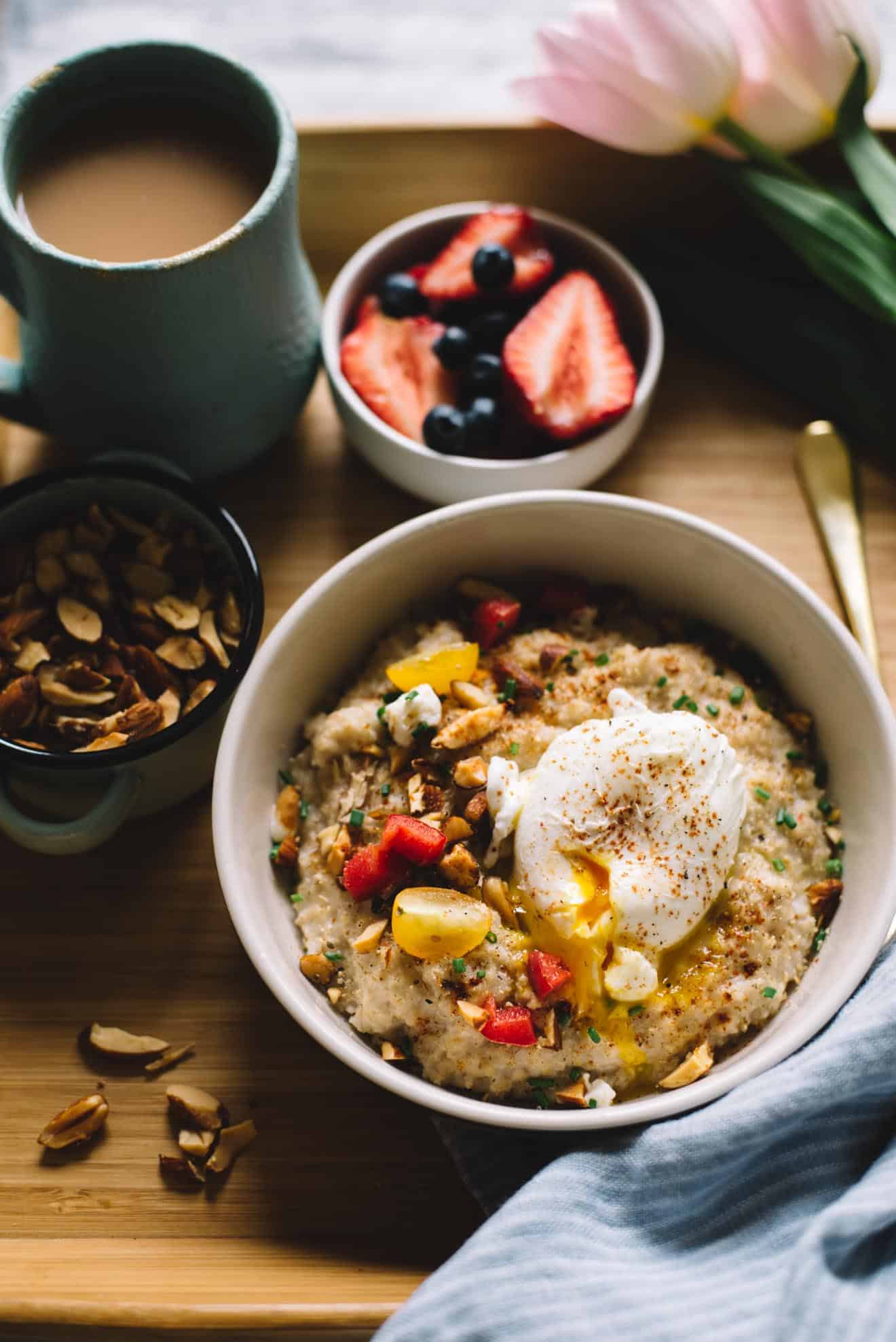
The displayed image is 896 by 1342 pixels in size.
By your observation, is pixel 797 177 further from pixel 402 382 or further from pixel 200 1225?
pixel 200 1225

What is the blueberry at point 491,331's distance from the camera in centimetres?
180

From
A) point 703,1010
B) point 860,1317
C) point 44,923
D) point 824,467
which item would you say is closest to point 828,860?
point 703,1010

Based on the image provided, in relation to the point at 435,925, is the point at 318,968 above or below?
below

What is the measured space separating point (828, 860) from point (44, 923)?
1.01m

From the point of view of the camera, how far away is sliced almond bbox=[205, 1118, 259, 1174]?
1.47m

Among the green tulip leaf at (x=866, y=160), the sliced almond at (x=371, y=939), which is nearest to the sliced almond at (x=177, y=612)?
the sliced almond at (x=371, y=939)

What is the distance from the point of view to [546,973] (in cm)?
137

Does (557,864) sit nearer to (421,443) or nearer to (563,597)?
(563,597)

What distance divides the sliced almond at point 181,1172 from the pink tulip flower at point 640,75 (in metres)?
Answer: 1.52

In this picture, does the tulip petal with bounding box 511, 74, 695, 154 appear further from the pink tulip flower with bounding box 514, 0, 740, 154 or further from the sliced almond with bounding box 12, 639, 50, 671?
the sliced almond with bounding box 12, 639, 50, 671

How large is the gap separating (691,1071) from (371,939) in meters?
0.39

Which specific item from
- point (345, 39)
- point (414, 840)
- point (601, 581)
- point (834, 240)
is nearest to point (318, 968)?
point (414, 840)

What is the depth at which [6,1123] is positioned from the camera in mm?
1513

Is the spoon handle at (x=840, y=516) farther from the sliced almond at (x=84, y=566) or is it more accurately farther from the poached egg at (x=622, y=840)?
the sliced almond at (x=84, y=566)
